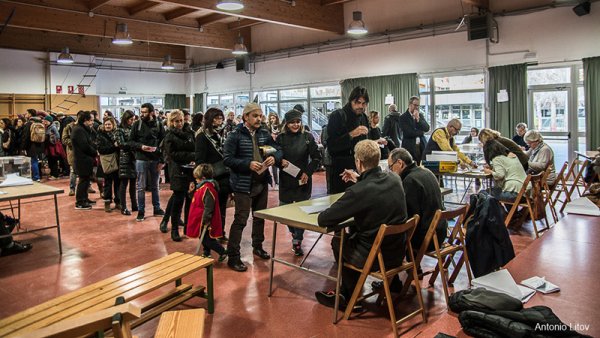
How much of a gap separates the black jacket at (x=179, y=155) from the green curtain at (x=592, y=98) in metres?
7.17

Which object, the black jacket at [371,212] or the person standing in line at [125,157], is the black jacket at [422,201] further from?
the person standing in line at [125,157]

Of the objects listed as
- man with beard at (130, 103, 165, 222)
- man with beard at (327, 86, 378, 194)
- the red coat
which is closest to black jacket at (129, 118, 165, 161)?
man with beard at (130, 103, 165, 222)

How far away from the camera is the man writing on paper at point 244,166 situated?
13.3ft

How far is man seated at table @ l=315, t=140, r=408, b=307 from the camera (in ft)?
9.61

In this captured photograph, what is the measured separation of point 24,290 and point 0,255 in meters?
1.28

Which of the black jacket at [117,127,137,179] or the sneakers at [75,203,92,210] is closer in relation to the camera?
the black jacket at [117,127,137,179]

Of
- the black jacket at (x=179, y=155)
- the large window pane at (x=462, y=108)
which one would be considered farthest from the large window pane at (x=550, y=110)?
the black jacket at (x=179, y=155)

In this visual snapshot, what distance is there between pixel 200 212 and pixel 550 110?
25.4 ft

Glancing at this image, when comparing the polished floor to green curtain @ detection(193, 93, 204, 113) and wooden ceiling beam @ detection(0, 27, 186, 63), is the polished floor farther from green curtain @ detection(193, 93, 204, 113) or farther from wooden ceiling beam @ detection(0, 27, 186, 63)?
green curtain @ detection(193, 93, 204, 113)

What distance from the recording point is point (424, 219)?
11.0 ft

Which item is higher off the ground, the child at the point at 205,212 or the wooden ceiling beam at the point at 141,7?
the wooden ceiling beam at the point at 141,7

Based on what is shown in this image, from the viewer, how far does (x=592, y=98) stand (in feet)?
27.6

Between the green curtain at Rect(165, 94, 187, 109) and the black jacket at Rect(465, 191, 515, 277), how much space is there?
49.7 feet

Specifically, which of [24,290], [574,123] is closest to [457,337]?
[24,290]
